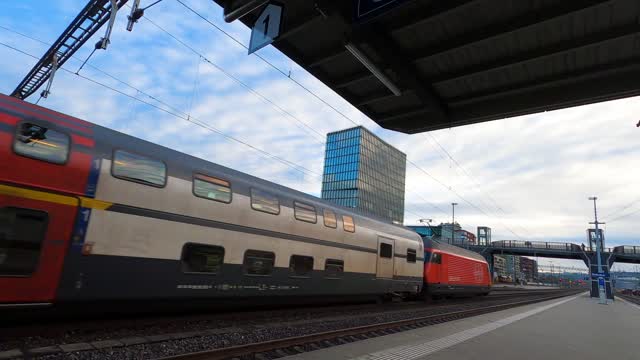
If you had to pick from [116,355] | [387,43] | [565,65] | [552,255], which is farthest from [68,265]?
A: [552,255]

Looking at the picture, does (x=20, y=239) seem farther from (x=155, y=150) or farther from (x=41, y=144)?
(x=155, y=150)

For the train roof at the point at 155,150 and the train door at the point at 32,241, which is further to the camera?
the train roof at the point at 155,150

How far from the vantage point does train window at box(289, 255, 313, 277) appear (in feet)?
33.2

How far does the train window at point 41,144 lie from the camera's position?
18.5ft

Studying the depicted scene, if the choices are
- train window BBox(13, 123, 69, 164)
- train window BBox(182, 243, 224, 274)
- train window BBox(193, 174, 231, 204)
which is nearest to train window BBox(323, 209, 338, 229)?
train window BBox(193, 174, 231, 204)

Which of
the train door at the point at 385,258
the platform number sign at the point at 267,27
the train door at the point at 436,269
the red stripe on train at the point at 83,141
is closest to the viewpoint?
the platform number sign at the point at 267,27

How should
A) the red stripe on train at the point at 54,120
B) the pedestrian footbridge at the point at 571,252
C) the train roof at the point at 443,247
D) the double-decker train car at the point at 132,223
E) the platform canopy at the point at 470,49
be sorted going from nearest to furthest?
the platform canopy at the point at 470,49 < the double-decker train car at the point at 132,223 < the red stripe on train at the point at 54,120 < the train roof at the point at 443,247 < the pedestrian footbridge at the point at 571,252

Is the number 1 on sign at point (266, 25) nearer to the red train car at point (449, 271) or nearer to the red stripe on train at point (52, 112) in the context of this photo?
the red stripe on train at point (52, 112)

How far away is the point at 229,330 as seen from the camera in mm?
7316

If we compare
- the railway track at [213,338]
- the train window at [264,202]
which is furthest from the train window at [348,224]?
the train window at [264,202]

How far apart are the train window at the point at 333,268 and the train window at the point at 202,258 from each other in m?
4.10

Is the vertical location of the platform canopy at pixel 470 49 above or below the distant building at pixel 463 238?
below

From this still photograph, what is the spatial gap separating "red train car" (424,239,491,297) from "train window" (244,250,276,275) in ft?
37.1

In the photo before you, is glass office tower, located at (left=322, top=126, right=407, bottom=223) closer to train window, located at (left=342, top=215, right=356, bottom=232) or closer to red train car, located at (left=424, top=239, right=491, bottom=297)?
red train car, located at (left=424, top=239, right=491, bottom=297)
